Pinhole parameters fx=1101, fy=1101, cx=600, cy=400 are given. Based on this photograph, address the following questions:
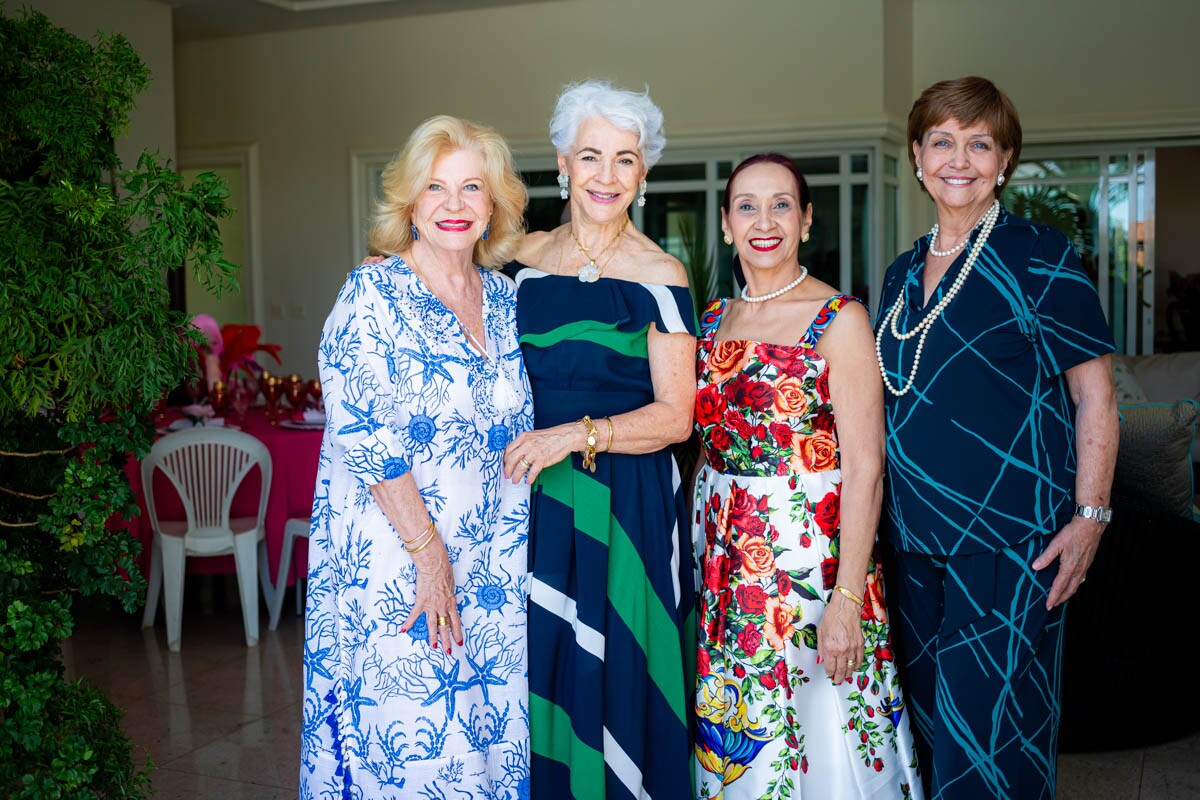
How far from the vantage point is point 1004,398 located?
7.04ft

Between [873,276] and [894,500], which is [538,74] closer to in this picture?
[873,276]

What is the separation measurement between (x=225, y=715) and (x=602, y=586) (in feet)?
7.52

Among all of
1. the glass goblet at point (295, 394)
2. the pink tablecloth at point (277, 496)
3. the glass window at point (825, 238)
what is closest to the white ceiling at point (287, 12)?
the glass window at point (825, 238)

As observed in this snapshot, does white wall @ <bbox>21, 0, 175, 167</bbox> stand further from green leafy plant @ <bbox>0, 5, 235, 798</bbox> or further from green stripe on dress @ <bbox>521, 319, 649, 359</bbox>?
green stripe on dress @ <bbox>521, 319, 649, 359</bbox>

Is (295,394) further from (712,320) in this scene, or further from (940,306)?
(940,306)

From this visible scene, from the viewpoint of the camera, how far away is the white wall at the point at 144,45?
714cm

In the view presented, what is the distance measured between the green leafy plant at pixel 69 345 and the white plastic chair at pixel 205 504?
109 inches

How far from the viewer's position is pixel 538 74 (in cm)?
856

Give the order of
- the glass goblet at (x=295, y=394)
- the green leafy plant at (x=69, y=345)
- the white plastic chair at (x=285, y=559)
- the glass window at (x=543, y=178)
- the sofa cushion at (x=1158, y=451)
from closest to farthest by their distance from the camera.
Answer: the green leafy plant at (x=69, y=345), the sofa cushion at (x=1158, y=451), the white plastic chair at (x=285, y=559), the glass goblet at (x=295, y=394), the glass window at (x=543, y=178)

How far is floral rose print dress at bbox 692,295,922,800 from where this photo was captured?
7.36 ft

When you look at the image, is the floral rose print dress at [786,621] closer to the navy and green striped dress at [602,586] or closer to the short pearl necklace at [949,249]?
the navy and green striped dress at [602,586]

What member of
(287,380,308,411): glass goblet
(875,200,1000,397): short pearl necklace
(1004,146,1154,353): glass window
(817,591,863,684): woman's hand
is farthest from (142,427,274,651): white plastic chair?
(1004,146,1154,353): glass window

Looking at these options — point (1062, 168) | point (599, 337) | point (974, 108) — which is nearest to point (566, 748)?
point (599, 337)

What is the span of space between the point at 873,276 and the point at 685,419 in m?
6.17
